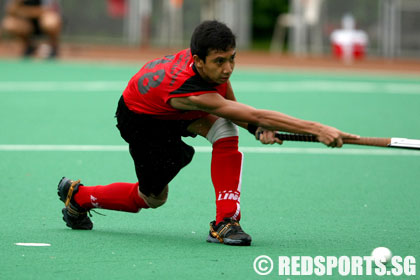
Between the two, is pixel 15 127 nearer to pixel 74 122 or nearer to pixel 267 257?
pixel 74 122

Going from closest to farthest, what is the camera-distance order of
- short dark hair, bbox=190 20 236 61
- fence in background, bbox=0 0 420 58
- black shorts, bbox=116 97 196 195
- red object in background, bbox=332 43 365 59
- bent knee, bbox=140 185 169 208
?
short dark hair, bbox=190 20 236 61 → black shorts, bbox=116 97 196 195 → bent knee, bbox=140 185 169 208 → red object in background, bbox=332 43 365 59 → fence in background, bbox=0 0 420 58

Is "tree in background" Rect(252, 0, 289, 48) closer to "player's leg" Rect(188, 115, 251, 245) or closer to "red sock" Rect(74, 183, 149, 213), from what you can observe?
"red sock" Rect(74, 183, 149, 213)

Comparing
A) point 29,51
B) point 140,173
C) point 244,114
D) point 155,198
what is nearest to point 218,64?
point 244,114

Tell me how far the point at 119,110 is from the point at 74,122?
6.15m

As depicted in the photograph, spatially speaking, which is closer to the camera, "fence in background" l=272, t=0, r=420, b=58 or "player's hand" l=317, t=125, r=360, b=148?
"player's hand" l=317, t=125, r=360, b=148

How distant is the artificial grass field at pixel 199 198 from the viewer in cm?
540

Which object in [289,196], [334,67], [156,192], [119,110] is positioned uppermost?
[119,110]

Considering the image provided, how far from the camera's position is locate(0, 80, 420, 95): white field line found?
53.1ft

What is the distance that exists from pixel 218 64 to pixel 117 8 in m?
23.5

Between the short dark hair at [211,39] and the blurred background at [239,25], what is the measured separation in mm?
19919

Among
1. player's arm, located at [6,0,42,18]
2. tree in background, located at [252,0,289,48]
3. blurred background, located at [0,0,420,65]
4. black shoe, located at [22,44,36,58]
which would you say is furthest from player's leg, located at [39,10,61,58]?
tree in background, located at [252,0,289,48]

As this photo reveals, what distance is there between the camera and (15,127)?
37.9ft

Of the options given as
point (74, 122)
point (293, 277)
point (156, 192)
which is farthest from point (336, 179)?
point (74, 122)

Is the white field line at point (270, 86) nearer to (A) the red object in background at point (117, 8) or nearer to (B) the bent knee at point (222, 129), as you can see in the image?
(B) the bent knee at point (222, 129)
